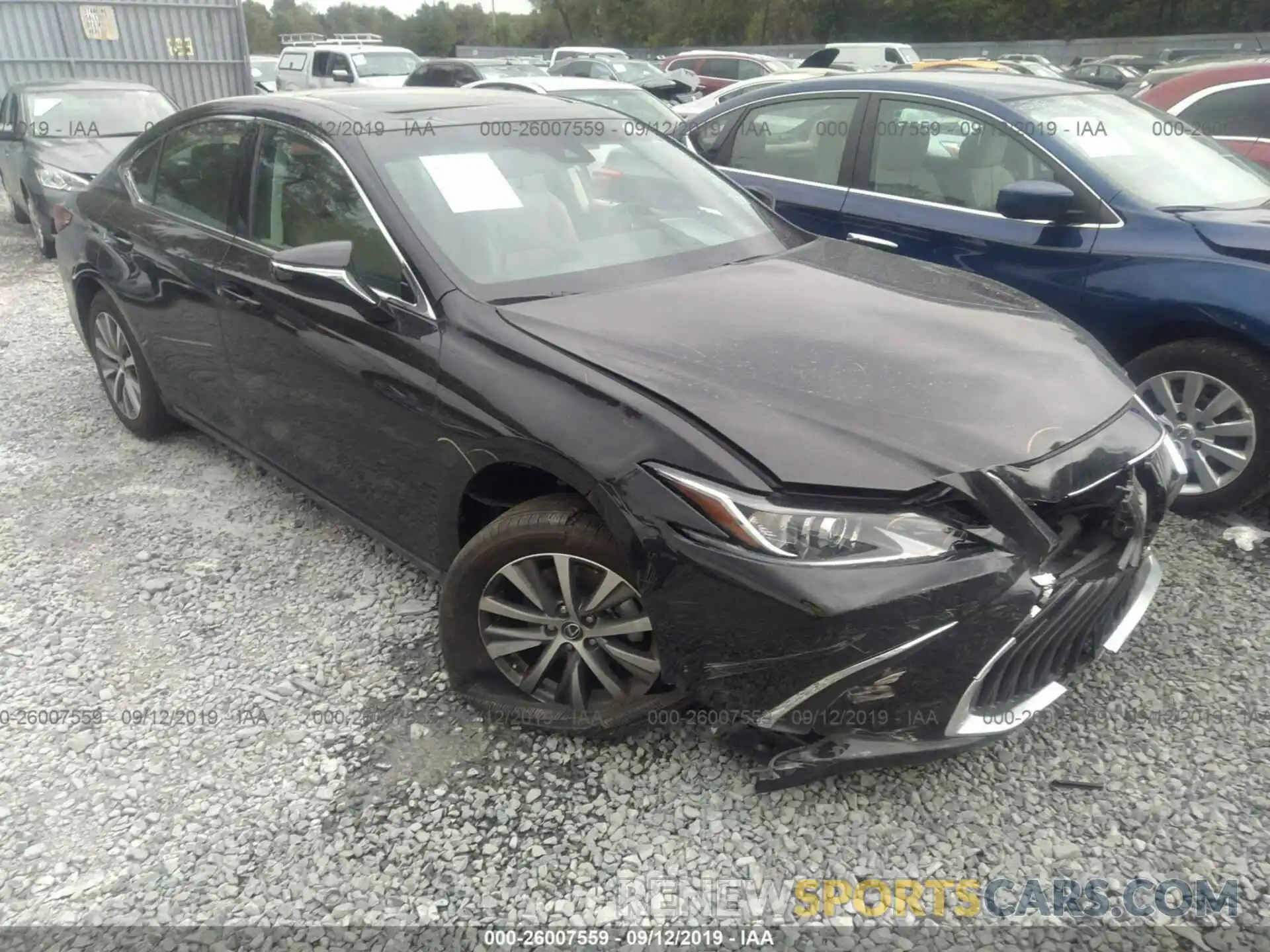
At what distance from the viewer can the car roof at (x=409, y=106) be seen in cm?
321

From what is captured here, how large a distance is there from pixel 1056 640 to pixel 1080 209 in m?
2.43

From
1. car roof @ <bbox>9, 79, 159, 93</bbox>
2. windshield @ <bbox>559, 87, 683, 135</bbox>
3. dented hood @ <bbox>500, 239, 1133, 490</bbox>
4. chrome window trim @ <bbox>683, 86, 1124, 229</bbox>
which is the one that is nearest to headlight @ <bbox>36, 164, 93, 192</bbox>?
car roof @ <bbox>9, 79, 159, 93</bbox>

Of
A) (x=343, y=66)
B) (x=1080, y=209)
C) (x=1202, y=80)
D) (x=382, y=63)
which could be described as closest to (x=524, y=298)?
(x=1080, y=209)

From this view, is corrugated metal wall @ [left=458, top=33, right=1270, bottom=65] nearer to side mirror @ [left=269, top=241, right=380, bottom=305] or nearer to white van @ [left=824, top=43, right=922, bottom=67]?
white van @ [left=824, top=43, right=922, bottom=67]

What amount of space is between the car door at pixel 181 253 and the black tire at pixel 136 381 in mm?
118

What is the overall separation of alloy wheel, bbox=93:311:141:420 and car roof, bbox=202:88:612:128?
4.27 feet

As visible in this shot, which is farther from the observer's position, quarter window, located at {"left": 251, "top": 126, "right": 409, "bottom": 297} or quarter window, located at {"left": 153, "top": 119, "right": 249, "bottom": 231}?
quarter window, located at {"left": 153, "top": 119, "right": 249, "bottom": 231}

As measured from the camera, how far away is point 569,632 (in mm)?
2488

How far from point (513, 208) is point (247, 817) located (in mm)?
1961

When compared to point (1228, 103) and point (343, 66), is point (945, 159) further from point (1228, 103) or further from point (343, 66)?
point (343, 66)

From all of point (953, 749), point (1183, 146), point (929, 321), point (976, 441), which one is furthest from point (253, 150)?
point (1183, 146)

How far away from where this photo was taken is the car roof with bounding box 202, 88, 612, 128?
3.21m

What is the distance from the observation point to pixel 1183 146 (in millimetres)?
4387

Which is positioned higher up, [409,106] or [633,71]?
[409,106]
